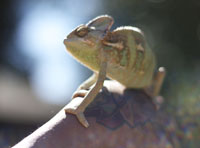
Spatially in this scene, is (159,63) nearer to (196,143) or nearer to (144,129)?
(196,143)

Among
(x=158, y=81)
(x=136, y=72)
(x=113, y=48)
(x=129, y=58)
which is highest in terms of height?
(x=113, y=48)

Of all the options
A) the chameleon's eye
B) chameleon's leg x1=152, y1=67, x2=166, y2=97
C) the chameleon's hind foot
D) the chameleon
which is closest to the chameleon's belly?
the chameleon

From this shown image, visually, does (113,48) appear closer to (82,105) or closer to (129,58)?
(129,58)

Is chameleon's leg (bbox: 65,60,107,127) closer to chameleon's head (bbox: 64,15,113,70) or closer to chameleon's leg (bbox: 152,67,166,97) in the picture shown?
chameleon's head (bbox: 64,15,113,70)

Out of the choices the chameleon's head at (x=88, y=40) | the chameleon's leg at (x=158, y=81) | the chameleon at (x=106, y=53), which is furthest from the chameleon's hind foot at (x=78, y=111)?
the chameleon's leg at (x=158, y=81)

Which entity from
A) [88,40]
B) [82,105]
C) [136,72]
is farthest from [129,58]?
[82,105]

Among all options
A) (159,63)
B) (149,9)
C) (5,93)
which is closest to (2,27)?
(5,93)

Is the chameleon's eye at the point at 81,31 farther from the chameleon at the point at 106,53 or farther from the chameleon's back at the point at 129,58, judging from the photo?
the chameleon's back at the point at 129,58
